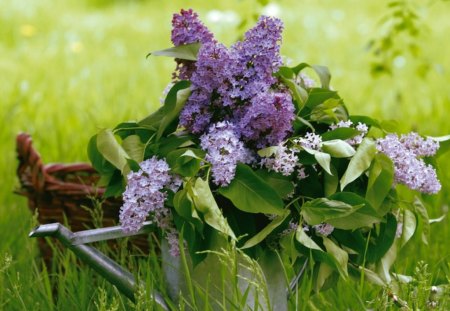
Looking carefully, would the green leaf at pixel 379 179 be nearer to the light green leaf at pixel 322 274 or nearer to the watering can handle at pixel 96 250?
the light green leaf at pixel 322 274

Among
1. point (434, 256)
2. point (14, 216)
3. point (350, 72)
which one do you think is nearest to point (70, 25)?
point (350, 72)

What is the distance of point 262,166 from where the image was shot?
1.51 meters

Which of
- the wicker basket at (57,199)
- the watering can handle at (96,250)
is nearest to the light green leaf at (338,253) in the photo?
the watering can handle at (96,250)

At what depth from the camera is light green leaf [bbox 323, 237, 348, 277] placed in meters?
1.49

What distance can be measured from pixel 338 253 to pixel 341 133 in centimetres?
22

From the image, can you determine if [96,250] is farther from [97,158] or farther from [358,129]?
[358,129]

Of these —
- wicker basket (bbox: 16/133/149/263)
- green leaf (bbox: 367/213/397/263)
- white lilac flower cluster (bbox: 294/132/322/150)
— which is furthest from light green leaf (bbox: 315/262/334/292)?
wicker basket (bbox: 16/133/149/263)

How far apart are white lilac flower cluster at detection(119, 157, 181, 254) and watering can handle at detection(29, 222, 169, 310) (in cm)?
5

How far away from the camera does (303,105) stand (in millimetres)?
1568

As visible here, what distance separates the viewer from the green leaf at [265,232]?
145 cm

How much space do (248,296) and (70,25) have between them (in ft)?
16.3

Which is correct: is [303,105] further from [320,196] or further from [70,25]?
[70,25]

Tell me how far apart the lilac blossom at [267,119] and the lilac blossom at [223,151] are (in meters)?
0.03

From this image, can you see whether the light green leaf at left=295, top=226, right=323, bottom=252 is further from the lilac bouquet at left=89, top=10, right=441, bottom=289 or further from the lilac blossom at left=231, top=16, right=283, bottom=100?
the lilac blossom at left=231, top=16, right=283, bottom=100
